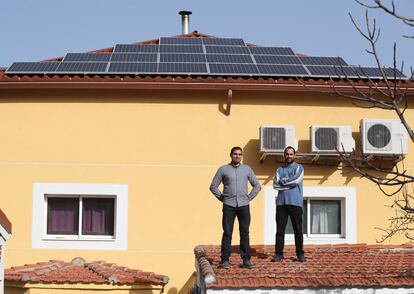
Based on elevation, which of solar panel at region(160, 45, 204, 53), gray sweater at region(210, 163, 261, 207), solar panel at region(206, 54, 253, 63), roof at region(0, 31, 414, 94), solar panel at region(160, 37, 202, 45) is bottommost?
gray sweater at region(210, 163, 261, 207)

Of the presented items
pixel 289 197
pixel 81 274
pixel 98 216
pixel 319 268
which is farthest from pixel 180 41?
pixel 319 268

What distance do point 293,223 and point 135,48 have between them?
7.03m

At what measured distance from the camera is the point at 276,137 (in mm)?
15281

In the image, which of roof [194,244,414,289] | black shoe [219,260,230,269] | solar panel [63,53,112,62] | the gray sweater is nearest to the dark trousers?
roof [194,244,414,289]

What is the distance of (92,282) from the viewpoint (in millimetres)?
13359

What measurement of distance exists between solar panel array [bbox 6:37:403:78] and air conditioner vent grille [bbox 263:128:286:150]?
114cm

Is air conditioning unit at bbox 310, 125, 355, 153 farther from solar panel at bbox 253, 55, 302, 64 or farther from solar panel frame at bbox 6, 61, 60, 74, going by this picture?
solar panel frame at bbox 6, 61, 60, 74

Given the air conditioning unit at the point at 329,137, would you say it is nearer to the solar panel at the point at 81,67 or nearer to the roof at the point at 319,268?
the roof at the point at 319,268

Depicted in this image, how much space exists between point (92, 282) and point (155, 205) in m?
2.66

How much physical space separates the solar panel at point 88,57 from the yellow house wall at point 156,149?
1432 millimetres

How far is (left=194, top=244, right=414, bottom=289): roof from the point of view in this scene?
429 inches

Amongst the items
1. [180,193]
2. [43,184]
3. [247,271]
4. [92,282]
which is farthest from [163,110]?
[247,271]

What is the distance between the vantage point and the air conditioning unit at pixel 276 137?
600 inches

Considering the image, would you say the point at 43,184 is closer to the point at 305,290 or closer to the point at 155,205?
the point at 155,205
